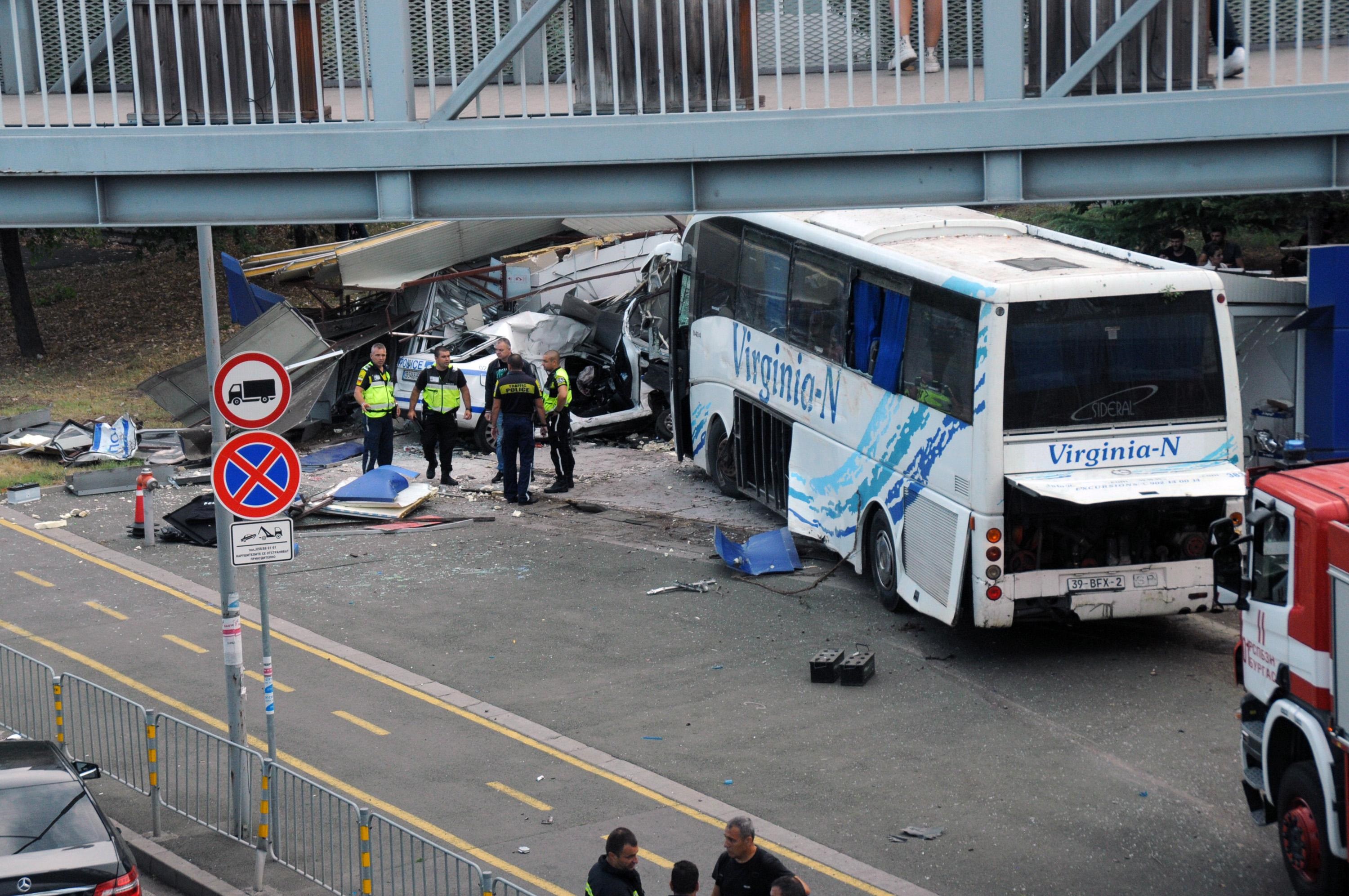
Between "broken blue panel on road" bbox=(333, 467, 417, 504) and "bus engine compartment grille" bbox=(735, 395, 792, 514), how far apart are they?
13.8 ft

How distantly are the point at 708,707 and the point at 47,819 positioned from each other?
5416mm

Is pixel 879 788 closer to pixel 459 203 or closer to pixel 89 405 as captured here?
pixel 459 203

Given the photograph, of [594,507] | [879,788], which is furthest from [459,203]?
[594,507]

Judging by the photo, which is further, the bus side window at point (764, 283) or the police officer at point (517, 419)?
the police officer at point (517, 419)

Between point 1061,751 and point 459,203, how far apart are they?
19.1ft

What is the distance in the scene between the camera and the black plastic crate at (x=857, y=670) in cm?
1239

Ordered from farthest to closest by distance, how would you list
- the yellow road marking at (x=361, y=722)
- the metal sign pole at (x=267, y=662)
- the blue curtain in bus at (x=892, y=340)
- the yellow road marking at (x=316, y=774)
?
the blue curtain in bus at (x=892, y=340), the yellow road marking at (x=361, y=722), the metal sign pole at (x=267, y=662), the yellow road marking at (x=316, y=774)

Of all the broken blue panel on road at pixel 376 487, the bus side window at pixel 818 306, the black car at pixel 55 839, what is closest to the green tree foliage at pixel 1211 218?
the bus side window at pixel 818 306

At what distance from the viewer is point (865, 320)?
14.5 m

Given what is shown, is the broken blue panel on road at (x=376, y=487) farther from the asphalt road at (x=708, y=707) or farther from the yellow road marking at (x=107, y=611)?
the yellow road marking at (x=107, y=611)

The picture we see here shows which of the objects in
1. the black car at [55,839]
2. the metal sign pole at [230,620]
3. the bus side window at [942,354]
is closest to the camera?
the black car at [55,839]

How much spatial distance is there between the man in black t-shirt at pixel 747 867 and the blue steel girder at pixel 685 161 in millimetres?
4013

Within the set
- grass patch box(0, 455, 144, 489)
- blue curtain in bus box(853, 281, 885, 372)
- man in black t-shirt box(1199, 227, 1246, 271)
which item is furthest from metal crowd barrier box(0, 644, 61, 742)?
man in black t-shirt box(1199, 227, 1246, 271)

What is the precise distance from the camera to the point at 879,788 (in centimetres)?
1040
